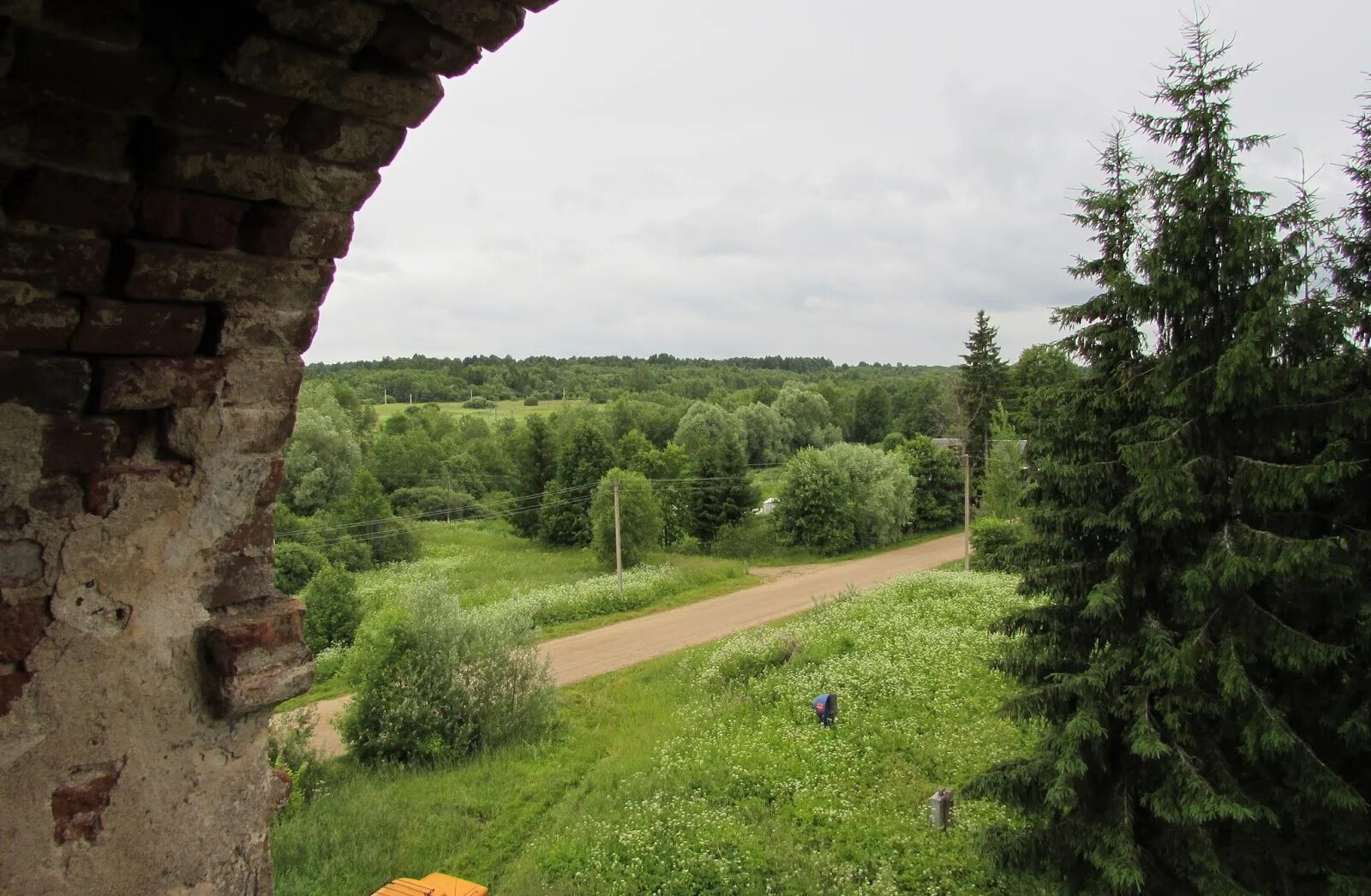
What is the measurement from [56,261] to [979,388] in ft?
156

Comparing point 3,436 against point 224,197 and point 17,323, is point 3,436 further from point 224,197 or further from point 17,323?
point 224,197

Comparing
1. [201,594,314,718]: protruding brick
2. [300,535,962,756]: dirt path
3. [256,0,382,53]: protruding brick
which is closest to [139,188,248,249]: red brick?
[256,0,382,53]: protruding brick

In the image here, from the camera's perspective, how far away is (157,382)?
2502 mm

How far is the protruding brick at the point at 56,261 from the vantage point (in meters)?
2.11

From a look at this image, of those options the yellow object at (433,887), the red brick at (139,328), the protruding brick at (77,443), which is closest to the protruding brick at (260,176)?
the red brick at (139,328)

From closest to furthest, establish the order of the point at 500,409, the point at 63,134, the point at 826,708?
the point at 63,134 < the point at 826,708 < the point at 500,409

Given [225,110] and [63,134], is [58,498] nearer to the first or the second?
[63,134]

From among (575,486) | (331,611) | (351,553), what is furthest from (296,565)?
(575,486)

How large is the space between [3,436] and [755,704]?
1410cm

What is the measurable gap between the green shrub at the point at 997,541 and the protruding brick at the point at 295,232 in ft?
23.9

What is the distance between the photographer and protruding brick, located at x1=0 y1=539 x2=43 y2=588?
7.67 feet

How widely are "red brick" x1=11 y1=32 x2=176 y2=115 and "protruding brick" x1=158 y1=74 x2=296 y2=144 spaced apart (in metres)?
0.04

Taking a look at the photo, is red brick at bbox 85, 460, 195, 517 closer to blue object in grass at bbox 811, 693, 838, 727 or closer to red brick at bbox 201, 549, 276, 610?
red brick at bbox 201, 549, 276, 610

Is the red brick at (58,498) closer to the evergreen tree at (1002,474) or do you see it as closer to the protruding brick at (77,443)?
the protruding brick at (77,443)
